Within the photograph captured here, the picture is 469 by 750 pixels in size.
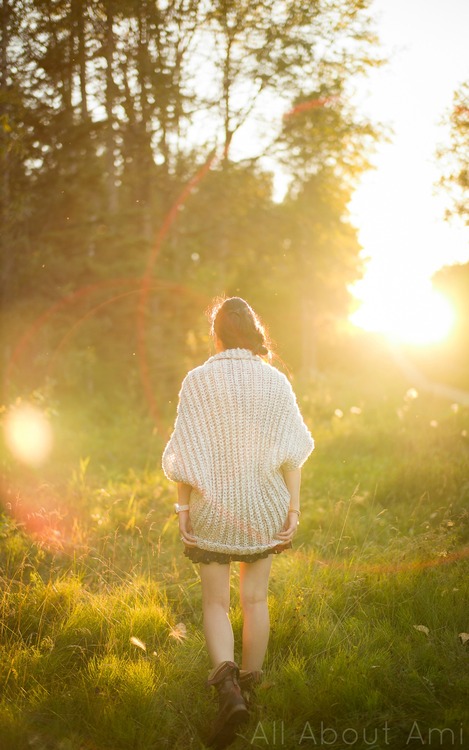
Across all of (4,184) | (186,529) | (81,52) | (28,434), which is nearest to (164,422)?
(28,434)

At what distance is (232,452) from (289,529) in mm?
575

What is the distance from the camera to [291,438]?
→ 132 inches

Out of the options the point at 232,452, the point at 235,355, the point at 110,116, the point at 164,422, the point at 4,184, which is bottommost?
the point at 164,422

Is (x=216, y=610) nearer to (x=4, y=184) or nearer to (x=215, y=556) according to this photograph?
(x=215, y=556)

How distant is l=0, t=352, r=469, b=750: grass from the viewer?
9.95 feet

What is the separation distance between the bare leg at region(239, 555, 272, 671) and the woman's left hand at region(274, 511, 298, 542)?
0.17 metres

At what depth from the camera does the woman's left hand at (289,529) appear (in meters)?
3.34

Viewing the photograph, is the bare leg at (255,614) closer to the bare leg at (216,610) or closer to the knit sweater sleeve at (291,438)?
the bare leg at (216,610)

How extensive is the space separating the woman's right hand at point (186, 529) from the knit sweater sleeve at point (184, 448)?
20cm

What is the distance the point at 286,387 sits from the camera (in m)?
3.37

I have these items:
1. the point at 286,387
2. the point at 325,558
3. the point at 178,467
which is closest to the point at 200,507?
the point at 178,467

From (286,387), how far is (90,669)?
79.3 inches

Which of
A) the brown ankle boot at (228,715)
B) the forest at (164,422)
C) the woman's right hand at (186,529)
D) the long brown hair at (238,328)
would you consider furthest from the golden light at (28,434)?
the brown ankle boot at (228,715)

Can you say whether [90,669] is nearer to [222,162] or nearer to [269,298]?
[222,162]
